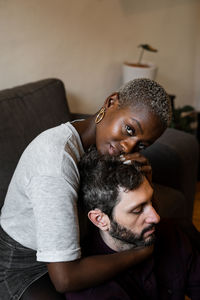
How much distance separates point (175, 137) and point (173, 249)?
3.28 ft

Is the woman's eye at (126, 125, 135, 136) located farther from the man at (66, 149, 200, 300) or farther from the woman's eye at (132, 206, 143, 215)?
the woman's eye at (132, 206, 143, 215)

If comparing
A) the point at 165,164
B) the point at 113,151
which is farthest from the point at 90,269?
the point at 165,164

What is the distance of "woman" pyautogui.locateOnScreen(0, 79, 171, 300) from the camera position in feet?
3.10

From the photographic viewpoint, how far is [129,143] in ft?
3.62

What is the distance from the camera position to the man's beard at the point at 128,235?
1.05m

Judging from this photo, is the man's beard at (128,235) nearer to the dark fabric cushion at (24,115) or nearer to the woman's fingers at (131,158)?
the woman's fingers at (131,158)

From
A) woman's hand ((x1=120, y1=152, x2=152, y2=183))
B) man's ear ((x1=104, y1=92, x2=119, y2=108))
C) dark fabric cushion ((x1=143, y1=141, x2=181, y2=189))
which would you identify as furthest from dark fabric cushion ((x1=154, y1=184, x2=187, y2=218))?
man's ear ((x1=104, y1=92, x2=119, y2=108))

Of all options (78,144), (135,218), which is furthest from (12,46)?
(135,218)

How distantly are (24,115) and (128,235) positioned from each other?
2.88 feet

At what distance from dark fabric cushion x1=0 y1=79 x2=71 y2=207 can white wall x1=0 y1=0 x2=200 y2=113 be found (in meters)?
0.23

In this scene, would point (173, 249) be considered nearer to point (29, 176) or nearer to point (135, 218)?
point (135, 218)

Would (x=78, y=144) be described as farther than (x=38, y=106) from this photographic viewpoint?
No

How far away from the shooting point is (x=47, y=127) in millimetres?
1775

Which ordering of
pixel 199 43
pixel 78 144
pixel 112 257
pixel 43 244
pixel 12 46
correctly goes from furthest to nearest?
pixel 199 43, pixel 12 46, pixel 78 144, pixel 112 257, pixel 43 244
